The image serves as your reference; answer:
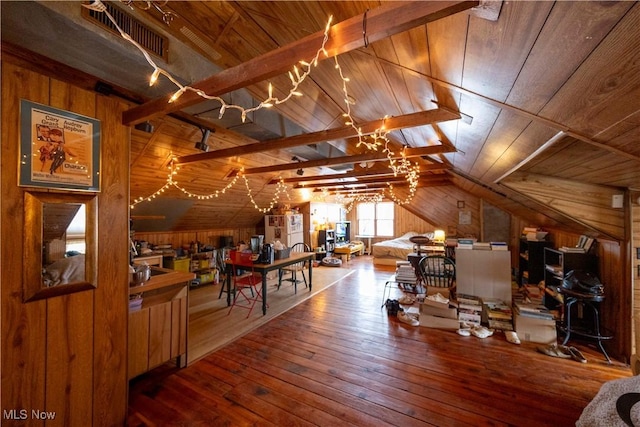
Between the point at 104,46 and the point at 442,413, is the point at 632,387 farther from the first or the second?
the point at 104,46

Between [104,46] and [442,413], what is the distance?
10.4 ft

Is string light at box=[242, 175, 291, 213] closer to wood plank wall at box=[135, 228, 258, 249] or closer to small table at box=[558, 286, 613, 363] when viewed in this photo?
wood plank wall at box=[135, 228, 258, 249]

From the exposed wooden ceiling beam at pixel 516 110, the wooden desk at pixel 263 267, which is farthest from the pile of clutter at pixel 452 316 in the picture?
the exposed wooden ceiling beam at pixel 516 110

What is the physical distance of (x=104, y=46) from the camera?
1.28 m

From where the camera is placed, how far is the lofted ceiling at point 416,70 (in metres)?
0.76

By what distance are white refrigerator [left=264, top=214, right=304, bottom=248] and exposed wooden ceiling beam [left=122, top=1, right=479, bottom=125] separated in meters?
5.27

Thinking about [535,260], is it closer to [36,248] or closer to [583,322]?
[583,322]

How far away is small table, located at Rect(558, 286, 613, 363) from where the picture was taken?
245 cm

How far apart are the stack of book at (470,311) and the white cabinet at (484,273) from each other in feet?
0.66

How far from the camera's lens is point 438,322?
3.09 meters

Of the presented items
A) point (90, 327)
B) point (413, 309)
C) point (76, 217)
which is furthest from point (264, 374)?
point (413, 309)

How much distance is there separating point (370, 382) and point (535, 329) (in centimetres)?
215

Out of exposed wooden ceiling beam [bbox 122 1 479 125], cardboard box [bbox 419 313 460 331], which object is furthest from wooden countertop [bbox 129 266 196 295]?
cardboard box [bbox 419 313 460 331]

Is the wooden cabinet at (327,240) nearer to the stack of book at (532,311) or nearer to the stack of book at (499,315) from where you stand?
the stack of book at (499,315)
